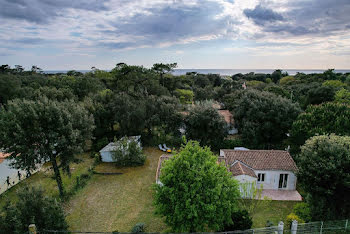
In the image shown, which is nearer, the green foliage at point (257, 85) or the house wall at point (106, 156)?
the house wall at point (106, 156)

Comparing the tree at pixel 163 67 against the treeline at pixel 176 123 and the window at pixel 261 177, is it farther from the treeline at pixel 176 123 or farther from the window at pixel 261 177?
the window at pixel 261 177

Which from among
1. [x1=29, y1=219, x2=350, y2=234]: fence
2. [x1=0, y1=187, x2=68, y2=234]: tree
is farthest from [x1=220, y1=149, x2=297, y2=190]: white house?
[x1=0, y1=187, x2=68, y2=234]: tree

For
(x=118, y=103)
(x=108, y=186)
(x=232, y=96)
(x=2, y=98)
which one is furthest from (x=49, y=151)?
(x=2, y=98)

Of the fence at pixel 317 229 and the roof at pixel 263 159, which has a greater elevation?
the roof at pixel 263 159

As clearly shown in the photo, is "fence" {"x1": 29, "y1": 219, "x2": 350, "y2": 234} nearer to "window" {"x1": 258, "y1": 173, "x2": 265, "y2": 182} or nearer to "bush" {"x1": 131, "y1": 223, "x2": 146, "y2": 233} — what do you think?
"bush" {"x1": 131, "y1": 223, "x2": 146, "y2": 233}

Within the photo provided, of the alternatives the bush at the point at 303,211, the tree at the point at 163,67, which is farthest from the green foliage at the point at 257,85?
the bush at the point at 303,211

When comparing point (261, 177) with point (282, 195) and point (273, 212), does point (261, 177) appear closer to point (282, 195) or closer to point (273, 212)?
point (282, 195)
